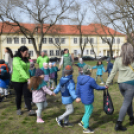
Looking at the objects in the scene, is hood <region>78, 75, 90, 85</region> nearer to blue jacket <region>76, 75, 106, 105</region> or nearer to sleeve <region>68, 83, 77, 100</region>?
blue jacket <region>76, 75, 106, 105</region>

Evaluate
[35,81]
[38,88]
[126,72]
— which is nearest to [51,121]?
[38,88]

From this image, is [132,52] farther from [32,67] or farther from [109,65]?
[109,65]

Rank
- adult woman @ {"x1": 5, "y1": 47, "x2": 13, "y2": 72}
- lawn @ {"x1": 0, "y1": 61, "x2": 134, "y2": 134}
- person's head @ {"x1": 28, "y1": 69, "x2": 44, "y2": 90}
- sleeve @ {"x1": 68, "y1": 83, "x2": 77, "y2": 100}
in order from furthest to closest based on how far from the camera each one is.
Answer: adult woman @ {"x1": 5, "y1": 47, "x2": 13, "y2": 72} → person's head @ {"x1": 28, "y1": 69, "x2": 44, "y2": 90} → lawn @ {"x1": 0, "y1": 61, "x2": 134, "y2": 134} → sleeve @ {"x1": 68, "y1": 83, "x2": 77, "y2": 100}

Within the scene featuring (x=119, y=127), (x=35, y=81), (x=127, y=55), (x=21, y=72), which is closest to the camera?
(x=127, y=55)

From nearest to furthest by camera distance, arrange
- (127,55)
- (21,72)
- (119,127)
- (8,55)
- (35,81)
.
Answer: (127,55), (119,127), (35,81), (21,72), (8,55)

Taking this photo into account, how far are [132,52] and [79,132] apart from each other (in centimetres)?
206

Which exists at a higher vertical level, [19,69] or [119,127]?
[19,69]

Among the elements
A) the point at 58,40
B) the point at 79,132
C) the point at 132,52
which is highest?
the point at 58,40

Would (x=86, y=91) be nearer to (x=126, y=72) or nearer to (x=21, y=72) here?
(x=126, y=72)

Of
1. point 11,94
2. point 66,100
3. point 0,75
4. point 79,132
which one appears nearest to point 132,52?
point 66,100

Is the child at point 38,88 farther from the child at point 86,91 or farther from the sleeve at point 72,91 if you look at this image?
the child at point 86,91

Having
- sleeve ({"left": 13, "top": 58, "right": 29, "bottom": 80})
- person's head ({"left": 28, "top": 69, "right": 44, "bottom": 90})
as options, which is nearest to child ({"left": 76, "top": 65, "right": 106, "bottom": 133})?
person's head ({"left": 28, "top": 69, "right": 44, "bottom": 90})

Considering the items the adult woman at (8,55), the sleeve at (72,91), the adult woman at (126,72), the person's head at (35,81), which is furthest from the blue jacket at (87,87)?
the adult woman at (8,55)

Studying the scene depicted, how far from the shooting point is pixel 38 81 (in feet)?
14.3
